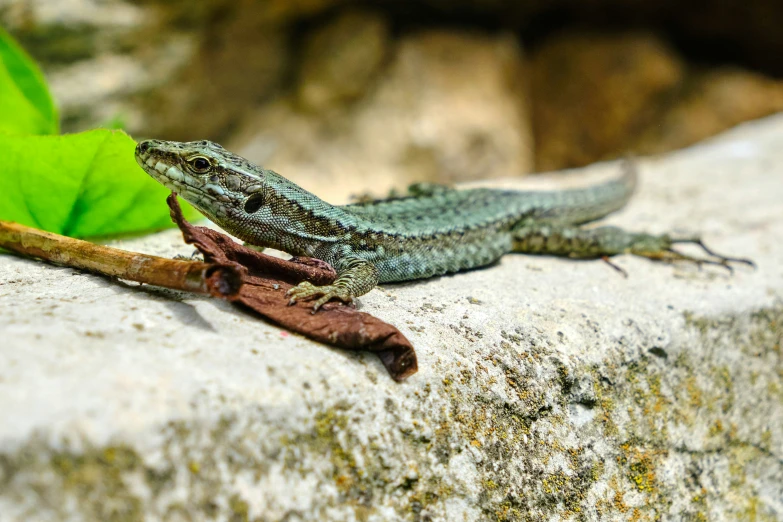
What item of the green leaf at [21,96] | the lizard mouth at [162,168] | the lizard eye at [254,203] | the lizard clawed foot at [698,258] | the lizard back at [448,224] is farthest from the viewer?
the lizard clawed foot at [698,258]

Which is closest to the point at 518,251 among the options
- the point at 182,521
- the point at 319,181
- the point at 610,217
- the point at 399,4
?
the point at 610,217

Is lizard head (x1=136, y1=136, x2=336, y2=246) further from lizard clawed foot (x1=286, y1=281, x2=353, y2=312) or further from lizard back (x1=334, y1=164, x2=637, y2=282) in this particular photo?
lizard clawed foot (x1=286, y1=281, x2=353, y2=312)

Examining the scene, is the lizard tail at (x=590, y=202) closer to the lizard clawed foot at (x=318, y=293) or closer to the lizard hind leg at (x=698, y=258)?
the lizard hind leg at (x=698, y=258)

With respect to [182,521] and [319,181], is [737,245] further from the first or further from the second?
[319,181]

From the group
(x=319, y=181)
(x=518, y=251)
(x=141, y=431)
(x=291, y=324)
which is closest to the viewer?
(x=141, y=431)

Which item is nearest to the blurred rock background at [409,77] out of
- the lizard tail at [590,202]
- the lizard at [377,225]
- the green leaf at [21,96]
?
the green leaf at [21,96]

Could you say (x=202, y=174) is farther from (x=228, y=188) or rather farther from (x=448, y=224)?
(x=448, y=224)
